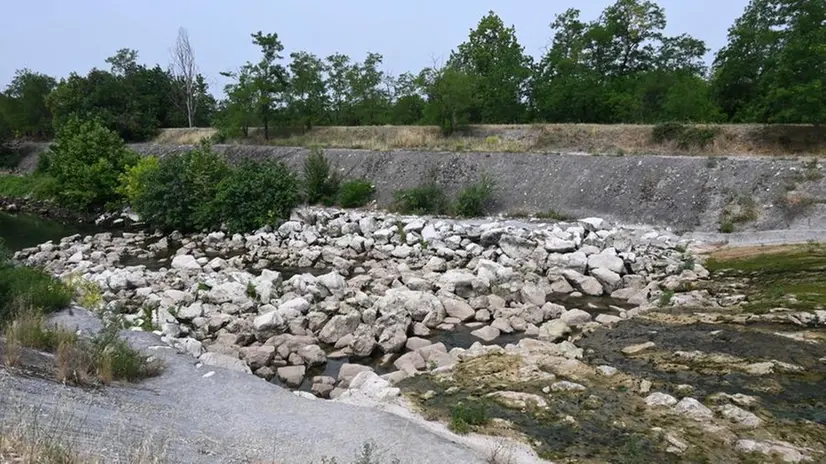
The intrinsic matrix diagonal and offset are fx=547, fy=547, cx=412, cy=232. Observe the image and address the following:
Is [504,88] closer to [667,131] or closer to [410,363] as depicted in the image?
[667,131]

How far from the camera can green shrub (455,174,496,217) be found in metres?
25.0

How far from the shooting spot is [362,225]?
2352 cm

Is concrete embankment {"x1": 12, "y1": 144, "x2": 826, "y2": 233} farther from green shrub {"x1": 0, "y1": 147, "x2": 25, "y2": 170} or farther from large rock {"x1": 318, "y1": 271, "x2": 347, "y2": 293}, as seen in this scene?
green shrub {"x1": 0, "y1": 147, "x2": 25, "y2": 170}

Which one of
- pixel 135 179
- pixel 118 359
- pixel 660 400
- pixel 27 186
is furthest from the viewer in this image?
pixel 27 186

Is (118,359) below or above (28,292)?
below

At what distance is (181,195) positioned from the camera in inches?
1076

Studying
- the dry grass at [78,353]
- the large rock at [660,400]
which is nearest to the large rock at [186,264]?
the dry grass at [78,353]

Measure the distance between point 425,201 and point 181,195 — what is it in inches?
481

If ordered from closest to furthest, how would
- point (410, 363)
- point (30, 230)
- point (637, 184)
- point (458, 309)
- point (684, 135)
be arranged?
point (410, 363) < point (458, 309) < point (637, 184) < point (684, 135) < point (30, 230)

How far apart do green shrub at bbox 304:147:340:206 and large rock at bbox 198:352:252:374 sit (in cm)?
1880

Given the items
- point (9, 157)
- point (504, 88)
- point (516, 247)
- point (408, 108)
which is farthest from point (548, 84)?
point (9, 157)

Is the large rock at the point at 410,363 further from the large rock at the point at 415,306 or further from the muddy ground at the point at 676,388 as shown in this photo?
the large rock at the point at 415,306

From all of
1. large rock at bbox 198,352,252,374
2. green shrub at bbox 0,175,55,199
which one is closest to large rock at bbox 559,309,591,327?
large rock at bbox 198,352,252,374

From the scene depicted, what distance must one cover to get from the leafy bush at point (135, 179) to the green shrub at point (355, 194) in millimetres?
10050
